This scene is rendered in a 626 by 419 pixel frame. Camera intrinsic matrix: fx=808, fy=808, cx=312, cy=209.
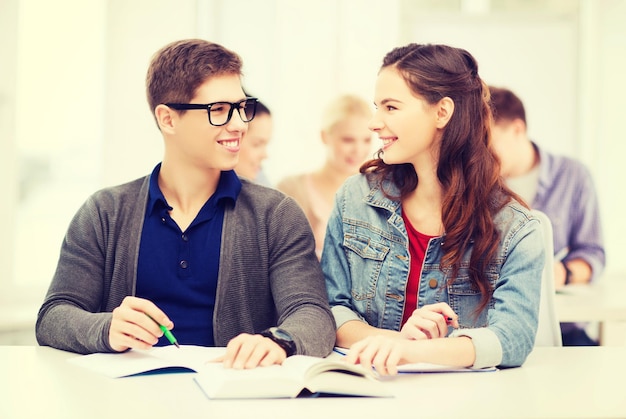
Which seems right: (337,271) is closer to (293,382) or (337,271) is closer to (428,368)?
(428,368)

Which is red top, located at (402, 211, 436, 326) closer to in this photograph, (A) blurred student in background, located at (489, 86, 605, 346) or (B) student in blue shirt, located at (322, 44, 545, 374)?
(B) student in blue shirt, located at (322, 44, 545, 374)

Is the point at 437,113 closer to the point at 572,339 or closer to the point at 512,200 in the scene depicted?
the point at 512,200

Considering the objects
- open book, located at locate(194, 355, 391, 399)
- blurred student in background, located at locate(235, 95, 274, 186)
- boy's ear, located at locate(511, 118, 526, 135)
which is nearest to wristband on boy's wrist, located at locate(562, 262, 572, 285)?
boy's ear, located at locate(511, 118, 526, 135)

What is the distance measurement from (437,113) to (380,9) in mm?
3090

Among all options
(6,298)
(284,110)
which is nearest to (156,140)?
(284,110)

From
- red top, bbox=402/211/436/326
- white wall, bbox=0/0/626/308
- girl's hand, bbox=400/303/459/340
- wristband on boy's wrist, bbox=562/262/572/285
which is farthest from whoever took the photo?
white wall, bbox=0/0/626/308

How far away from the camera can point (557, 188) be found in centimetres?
386

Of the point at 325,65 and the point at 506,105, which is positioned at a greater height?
the point at 325,65

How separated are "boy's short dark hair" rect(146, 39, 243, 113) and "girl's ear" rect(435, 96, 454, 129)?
48 cm

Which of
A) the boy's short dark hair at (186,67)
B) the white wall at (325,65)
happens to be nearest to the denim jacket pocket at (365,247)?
the boy's short dark hair at (186,67)

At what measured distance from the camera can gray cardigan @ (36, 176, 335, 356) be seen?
1.74 meters

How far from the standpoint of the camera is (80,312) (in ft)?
5.41

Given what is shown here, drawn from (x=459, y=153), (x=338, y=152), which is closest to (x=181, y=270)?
(x=459, y=153)

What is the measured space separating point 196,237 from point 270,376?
0.62 metres
